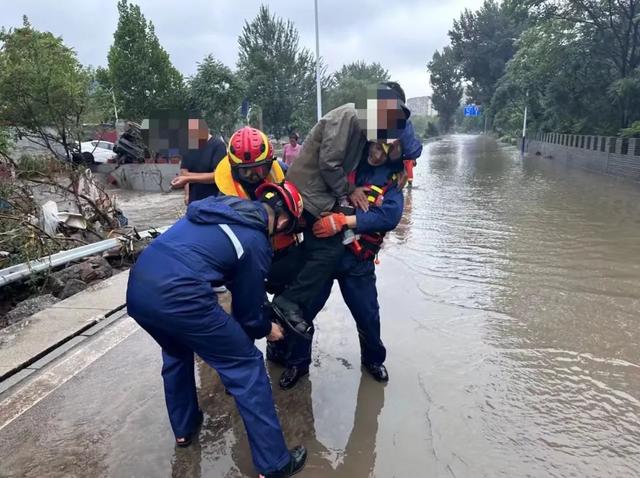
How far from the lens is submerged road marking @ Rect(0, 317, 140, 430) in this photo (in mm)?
3225

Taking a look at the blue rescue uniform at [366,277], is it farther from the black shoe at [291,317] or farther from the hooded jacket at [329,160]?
the black shoe at [291,317]

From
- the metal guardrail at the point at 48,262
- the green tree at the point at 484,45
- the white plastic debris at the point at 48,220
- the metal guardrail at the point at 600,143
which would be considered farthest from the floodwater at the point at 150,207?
the green tree at the point at 484,45

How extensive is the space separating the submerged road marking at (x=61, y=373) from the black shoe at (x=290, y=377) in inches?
58.7

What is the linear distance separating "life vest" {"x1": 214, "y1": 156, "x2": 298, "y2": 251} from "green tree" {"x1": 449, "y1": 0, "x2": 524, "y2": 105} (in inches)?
2275

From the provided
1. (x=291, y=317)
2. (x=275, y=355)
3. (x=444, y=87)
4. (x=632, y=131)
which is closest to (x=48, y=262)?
(x=275, y=355)

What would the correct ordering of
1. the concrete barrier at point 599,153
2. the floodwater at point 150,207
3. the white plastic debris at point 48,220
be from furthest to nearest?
the concrete barrier at point 599,153 → the floodwater at point 150,207 → the white plastic debris at point 48,220

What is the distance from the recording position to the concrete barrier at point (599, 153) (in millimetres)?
16094

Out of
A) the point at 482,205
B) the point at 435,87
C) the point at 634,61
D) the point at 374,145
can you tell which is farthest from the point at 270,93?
the point at 435,87

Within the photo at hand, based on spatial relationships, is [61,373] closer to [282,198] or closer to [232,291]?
[232,291]

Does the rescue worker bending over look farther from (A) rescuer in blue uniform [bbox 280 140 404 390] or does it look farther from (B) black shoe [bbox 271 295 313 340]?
(A) rescuer in blue uniform [bbox 280 140 404 390]

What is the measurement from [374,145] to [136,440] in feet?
7.24

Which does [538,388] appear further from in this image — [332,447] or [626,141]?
[626,141]

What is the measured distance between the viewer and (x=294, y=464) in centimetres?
263

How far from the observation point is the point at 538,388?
3422 millimetres
